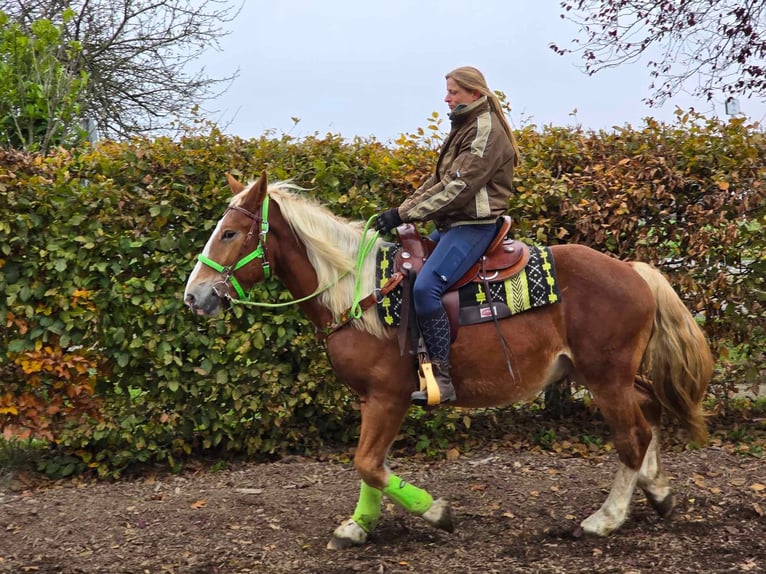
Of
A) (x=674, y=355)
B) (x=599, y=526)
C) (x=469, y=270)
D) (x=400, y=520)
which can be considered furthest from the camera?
(x=400, y=520)

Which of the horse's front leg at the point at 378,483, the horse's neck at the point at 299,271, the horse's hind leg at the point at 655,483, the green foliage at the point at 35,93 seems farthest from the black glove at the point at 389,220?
the green foliage at the point at 35,93

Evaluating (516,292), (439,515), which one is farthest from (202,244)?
(439,515)

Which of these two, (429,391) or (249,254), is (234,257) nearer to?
→ (249,254)

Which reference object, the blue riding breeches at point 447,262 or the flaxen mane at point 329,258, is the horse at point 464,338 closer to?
the flaxen mane at point 329,258

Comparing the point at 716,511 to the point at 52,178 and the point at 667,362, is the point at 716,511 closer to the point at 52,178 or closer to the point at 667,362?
the point at 667,362

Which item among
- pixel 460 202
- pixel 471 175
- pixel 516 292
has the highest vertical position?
pixel 471 175

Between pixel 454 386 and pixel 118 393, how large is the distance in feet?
9.84

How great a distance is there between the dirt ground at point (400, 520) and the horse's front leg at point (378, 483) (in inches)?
5.1

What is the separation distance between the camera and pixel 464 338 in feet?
14.4

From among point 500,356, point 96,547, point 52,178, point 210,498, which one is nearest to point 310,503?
point 210,498

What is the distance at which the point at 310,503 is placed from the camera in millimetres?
5219

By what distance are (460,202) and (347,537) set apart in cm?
203

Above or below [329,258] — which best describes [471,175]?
above

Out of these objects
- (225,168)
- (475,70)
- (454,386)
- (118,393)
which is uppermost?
(475,70)
